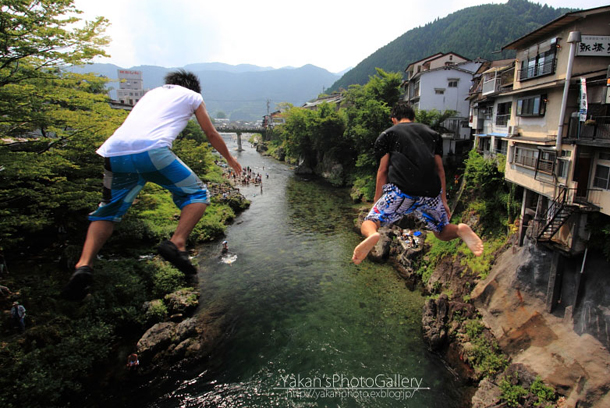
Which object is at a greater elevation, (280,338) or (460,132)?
(460,132)

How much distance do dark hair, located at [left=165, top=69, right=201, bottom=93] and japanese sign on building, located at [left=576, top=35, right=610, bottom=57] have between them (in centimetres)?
1193

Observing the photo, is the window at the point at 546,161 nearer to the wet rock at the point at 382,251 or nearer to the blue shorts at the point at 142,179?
the wet rock at the point at 382,251

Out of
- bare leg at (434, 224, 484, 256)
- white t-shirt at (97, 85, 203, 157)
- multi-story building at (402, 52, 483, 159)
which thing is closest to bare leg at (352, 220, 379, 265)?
bare leg at (434, 224, 484, 256)

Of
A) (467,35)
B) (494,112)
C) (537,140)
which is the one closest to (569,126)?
(537,140)

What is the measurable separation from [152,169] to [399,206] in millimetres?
2834

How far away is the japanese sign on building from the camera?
9.81 metres

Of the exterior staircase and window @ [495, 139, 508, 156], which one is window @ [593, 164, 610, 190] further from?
window @ [495, 139, 508, 156]

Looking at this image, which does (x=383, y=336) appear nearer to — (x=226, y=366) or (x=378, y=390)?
(x=378, y=390)

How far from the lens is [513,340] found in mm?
11109

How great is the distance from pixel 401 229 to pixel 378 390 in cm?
1322

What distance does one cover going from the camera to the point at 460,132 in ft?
91.0

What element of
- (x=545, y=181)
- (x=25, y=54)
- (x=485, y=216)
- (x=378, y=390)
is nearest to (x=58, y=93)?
(x=25, y=54)

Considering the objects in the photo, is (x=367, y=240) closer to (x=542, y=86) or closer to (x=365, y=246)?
(x=365, y=246)

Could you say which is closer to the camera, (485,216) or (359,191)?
(485,216)
